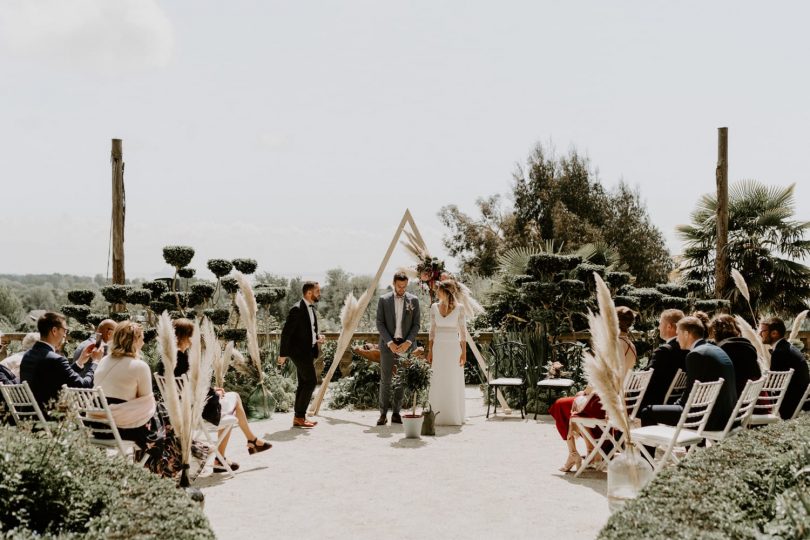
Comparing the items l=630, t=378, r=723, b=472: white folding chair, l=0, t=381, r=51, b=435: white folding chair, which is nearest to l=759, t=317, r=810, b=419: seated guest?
l=630, t=378, r=723, b=472: white folding chair

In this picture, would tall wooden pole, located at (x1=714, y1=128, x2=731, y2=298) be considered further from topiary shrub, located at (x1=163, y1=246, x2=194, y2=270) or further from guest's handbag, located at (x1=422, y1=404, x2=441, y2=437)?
topiary shrub, located at (x1=163, y1=246, x2=194, y2=270)

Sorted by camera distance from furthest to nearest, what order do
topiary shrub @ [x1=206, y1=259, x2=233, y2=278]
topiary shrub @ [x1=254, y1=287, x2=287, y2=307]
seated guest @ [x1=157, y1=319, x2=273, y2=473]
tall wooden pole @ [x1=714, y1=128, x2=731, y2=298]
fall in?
tall wooden pole @ [x1=714, y1=128, x2=731, y2=298], topiary shrub @ [x1=206, y1=259, x2=233, y2=278], topiary shrub @ [x1=254, y1=287, x2=287, y2=307], seated guest @ [x1=157, y1=319, x2=273, y2=473]

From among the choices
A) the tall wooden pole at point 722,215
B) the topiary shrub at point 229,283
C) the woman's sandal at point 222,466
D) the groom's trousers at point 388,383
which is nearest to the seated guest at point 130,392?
the woman's sandal at point 222,466

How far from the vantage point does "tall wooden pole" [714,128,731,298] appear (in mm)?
13984

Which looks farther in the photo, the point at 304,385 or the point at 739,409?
the point at 304,385

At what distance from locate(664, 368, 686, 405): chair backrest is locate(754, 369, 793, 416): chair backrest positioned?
61 cm

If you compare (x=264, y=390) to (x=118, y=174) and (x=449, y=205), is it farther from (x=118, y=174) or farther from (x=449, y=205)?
(x=449, y=205)

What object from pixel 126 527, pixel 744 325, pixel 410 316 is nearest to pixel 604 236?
pixel 410 316

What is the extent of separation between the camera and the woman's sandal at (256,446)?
25.2ft

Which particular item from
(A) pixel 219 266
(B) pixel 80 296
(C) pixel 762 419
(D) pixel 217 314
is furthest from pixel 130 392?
(B) pixel 80 296

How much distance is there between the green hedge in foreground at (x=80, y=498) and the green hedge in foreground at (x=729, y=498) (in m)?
1.81

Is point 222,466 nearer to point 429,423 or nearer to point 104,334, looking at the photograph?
point 104,334

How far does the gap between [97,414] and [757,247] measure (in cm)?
1233

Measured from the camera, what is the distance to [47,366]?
19.1 feet
